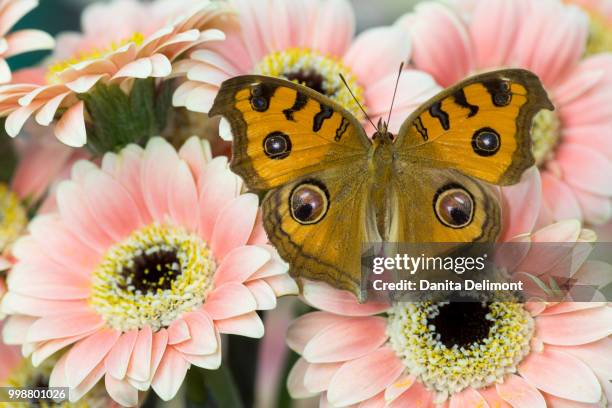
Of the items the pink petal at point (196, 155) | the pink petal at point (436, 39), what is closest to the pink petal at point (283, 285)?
the pink petal at point (196, 155)

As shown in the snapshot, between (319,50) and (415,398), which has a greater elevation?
(319,50)

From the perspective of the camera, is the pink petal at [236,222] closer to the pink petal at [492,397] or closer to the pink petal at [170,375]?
the pink petal at [170,375]

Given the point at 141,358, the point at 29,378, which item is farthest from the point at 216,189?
the point at 29,378

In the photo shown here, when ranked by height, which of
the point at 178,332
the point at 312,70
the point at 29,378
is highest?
the point at 312,70

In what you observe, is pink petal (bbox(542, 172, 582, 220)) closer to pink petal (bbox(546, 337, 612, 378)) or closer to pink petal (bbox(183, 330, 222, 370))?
pink petal (bbox(546, 337, 612, 378))

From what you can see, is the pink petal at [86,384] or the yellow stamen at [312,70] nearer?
the pink petal at [86,384]

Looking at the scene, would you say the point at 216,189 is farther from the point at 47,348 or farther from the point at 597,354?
the point at 597,354

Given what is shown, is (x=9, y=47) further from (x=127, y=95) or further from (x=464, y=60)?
(x=464, y=60)

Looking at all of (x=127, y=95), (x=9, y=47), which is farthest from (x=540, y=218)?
(x=9, y=47)
